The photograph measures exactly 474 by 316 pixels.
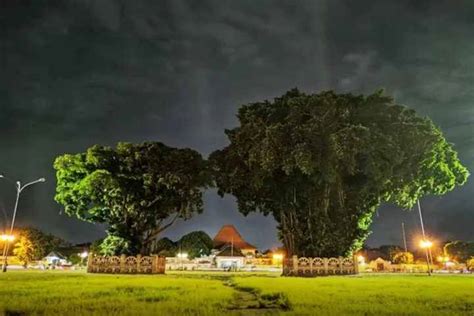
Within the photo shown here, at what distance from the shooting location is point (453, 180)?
123 ft

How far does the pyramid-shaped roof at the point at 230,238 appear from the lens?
104 meters

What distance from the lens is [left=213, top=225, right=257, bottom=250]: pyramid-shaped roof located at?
342 feet

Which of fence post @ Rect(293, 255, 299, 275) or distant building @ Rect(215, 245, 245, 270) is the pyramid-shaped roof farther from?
fence post @ Rect(293, 255, 299, 275)

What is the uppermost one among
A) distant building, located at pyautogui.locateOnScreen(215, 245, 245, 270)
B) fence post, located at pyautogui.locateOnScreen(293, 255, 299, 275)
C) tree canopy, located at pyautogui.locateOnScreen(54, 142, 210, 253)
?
tree canopy, located at pyautogui.locateOnScreen(54, 142, 210, 253)

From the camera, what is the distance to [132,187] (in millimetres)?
39812

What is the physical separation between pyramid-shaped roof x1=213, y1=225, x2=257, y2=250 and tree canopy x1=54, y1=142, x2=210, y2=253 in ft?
206

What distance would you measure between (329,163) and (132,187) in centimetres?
1972

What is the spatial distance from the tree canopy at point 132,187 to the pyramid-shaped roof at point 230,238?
62.7m

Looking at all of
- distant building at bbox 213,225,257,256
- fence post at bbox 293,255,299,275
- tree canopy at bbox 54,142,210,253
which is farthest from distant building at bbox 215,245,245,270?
fence post at bbox 293,255,299,275

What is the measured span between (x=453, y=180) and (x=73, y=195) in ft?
119

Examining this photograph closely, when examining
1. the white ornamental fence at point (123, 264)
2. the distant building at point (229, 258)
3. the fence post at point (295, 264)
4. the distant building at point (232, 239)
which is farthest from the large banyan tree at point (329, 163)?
the distant building at point (232, 239)

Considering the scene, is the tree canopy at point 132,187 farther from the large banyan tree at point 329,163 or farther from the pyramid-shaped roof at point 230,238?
the pyramid-shaped roof at point 230,238

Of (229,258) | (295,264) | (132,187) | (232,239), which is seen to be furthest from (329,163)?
(232,239)

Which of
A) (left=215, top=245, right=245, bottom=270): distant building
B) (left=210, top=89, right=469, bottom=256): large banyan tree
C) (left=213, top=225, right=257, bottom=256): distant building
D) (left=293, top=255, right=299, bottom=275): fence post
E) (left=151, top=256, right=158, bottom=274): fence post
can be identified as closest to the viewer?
(left=210, top=89, right=469, bottom=256): large banyan tree
